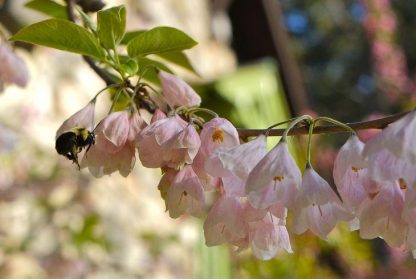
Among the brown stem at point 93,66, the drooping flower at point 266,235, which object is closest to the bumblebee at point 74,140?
the brown stem at point 93,66

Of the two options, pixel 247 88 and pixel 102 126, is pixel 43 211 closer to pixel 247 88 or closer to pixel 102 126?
pixel 247 88

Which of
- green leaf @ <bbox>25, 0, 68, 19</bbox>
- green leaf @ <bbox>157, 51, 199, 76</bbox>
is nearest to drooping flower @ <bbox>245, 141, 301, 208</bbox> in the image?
green leaf @ <bbox>157, 51, 199, 76</bbox>

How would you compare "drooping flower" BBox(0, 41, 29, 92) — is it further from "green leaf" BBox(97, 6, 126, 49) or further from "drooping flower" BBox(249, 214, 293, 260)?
"drooping flower" BBox(249, 214, 293, 260)

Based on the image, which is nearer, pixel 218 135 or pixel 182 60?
pixel 218 135

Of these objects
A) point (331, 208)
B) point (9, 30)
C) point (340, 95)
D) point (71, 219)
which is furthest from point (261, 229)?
point (340, 95)

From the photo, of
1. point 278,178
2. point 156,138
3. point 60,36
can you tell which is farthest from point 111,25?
point 278,178

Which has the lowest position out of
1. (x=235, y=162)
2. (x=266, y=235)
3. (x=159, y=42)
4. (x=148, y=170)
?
(x=148, y=170)

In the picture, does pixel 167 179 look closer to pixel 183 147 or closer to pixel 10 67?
pixel 183 147
